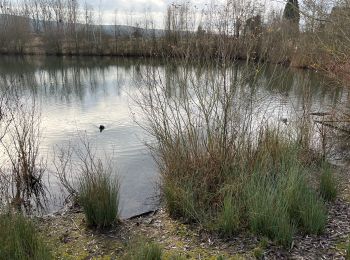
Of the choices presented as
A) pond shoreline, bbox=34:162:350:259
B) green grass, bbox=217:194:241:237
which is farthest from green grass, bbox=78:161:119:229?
green grass, bbox=217:194:241:237

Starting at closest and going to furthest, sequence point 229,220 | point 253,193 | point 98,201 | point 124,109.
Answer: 1. point 229,220
2. point 253,193
3. point 98,201
4. point 124,109

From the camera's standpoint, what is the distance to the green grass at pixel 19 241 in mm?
3203

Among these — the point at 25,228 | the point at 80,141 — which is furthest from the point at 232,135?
the point at 80,141

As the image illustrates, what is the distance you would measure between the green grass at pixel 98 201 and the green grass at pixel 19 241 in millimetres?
1045

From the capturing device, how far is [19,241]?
335cm

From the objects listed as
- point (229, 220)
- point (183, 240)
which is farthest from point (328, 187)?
point (183, 240)

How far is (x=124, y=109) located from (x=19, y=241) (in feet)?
38.5

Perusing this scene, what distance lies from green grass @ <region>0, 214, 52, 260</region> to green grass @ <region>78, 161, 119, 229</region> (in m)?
1.04

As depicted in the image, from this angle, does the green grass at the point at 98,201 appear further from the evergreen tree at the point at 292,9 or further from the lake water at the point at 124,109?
the evergreen tree at the point at 292,9

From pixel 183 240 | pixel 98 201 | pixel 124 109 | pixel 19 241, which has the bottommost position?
pixel 124 109

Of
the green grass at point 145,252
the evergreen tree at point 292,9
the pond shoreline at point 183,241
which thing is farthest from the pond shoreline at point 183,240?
the evergreen tree at point 292,9

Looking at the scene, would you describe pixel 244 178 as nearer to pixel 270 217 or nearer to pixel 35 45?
pixel 270 217

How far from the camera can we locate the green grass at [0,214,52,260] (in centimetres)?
320

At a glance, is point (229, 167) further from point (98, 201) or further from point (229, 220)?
point (98, 201)
